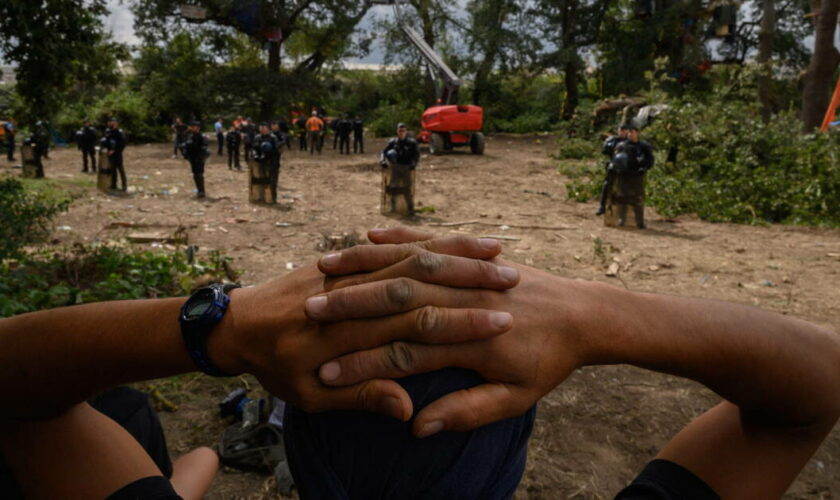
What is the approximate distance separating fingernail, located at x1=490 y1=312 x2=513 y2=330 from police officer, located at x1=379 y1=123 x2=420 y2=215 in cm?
1019

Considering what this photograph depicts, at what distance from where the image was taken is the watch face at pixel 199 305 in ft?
3.15

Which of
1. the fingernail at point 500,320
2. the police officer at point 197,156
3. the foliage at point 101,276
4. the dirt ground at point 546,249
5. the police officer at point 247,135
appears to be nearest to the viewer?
the fingernail at point 500,320

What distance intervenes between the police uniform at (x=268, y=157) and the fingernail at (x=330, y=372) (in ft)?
38.6

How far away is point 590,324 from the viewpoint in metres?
0.97

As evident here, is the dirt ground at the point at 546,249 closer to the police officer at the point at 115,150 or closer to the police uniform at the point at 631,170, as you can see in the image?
the police officer at the point at 115,150

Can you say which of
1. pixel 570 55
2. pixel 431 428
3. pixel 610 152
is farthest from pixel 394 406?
pixel 570 55

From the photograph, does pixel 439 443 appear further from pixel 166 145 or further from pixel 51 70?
pixel 166 145

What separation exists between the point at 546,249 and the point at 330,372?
797cm

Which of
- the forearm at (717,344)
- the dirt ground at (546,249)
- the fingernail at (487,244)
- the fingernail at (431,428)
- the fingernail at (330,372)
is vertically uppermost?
the fingernail at (487,244)

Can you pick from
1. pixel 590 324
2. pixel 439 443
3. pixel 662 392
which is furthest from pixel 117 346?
pixel 662 392

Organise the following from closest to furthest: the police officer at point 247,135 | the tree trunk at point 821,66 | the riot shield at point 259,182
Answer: the riot shield at point 259,182
the tree trunk at point 821,66
the police officer at point 247,135

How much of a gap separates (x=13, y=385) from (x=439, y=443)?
776mm

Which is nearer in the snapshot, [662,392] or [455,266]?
[455,266]

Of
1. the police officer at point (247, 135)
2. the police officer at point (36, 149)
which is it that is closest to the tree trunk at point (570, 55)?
the police officer at point (247, 135)
